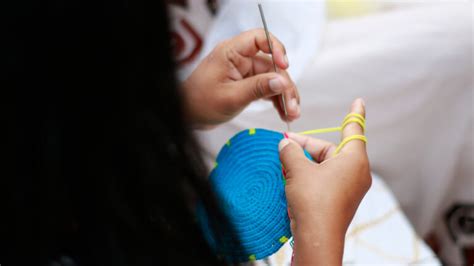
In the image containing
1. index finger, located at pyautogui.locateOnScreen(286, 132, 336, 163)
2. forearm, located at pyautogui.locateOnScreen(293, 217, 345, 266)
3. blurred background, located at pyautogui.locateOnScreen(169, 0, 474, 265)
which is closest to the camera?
forearm, located at pyautogui.locateOnScreen(293, 217, 345, 266)

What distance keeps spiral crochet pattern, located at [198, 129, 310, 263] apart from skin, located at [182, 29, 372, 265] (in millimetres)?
41

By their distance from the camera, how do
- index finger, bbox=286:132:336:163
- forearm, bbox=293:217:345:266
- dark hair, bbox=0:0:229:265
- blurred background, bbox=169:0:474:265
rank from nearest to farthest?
dark hair, bbox=0:0:229:265
forearm, bbox=293:217:345:266
index finger, bbox=286:132:336:163
blurred background, bbox=169:0:474:265

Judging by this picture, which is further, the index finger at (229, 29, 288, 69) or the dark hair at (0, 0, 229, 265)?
the index finger at (229, 29, 288, 69)

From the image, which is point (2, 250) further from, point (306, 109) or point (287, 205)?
point (306, 109)

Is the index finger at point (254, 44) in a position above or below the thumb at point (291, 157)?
above

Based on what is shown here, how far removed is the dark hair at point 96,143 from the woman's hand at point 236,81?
0.24m

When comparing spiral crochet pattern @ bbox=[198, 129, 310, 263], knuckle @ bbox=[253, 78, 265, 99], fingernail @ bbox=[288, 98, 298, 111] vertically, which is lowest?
spiral crochet pattern @ bbox=[198, 129, 310, 263]

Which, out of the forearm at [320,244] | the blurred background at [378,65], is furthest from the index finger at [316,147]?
the blurred background at [378,65]

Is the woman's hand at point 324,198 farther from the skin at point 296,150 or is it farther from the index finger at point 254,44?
the index finger at point 254,44

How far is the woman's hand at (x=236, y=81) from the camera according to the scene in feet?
2.32

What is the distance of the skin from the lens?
1.73 feet

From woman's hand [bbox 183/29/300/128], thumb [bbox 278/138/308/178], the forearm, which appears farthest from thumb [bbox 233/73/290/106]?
the forearm

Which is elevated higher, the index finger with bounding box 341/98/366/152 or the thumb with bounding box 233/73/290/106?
the thumb with bounding box 233/73/290/106

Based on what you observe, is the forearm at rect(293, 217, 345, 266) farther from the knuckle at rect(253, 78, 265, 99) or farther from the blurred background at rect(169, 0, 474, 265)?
the blurred background at rect(169, 0, 474, 265)
